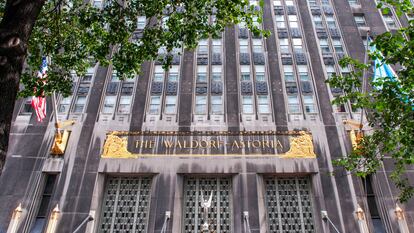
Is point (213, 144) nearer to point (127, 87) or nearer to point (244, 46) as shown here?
point (127, 87)

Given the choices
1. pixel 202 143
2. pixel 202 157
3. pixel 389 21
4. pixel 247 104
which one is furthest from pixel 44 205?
pixel 389 21

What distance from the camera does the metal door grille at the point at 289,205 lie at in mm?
22125

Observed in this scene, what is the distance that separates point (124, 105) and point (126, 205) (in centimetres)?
819

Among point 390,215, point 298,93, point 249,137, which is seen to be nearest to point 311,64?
point 298,93

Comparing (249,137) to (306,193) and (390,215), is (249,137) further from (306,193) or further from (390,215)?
(390,215)

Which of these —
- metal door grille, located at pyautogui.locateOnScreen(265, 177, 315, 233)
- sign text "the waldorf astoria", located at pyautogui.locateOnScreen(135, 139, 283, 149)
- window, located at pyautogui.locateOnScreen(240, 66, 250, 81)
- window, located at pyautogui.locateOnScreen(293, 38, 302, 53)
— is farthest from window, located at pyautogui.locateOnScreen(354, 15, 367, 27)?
metal door grille, located at pyautogui.locateOnScreen(265, 177, 315, 233)

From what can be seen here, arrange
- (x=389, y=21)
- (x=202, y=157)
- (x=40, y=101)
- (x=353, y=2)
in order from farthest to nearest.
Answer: (x=353, y=2), (x=389, y=21), (x=202, y=157), (x=40, y=101)

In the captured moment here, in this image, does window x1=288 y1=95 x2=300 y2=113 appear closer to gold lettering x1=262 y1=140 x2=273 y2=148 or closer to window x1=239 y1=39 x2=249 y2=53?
gold lettering x1=262 y1=140 x2=273 y2=148

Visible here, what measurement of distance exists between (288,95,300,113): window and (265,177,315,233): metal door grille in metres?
5.66

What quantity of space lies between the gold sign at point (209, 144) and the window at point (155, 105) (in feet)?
7.39

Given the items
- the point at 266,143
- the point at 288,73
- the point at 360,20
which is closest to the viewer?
the point at 266,143

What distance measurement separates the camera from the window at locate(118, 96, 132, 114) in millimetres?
26562

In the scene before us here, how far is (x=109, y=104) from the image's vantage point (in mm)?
26969

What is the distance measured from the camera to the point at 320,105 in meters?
26.4
